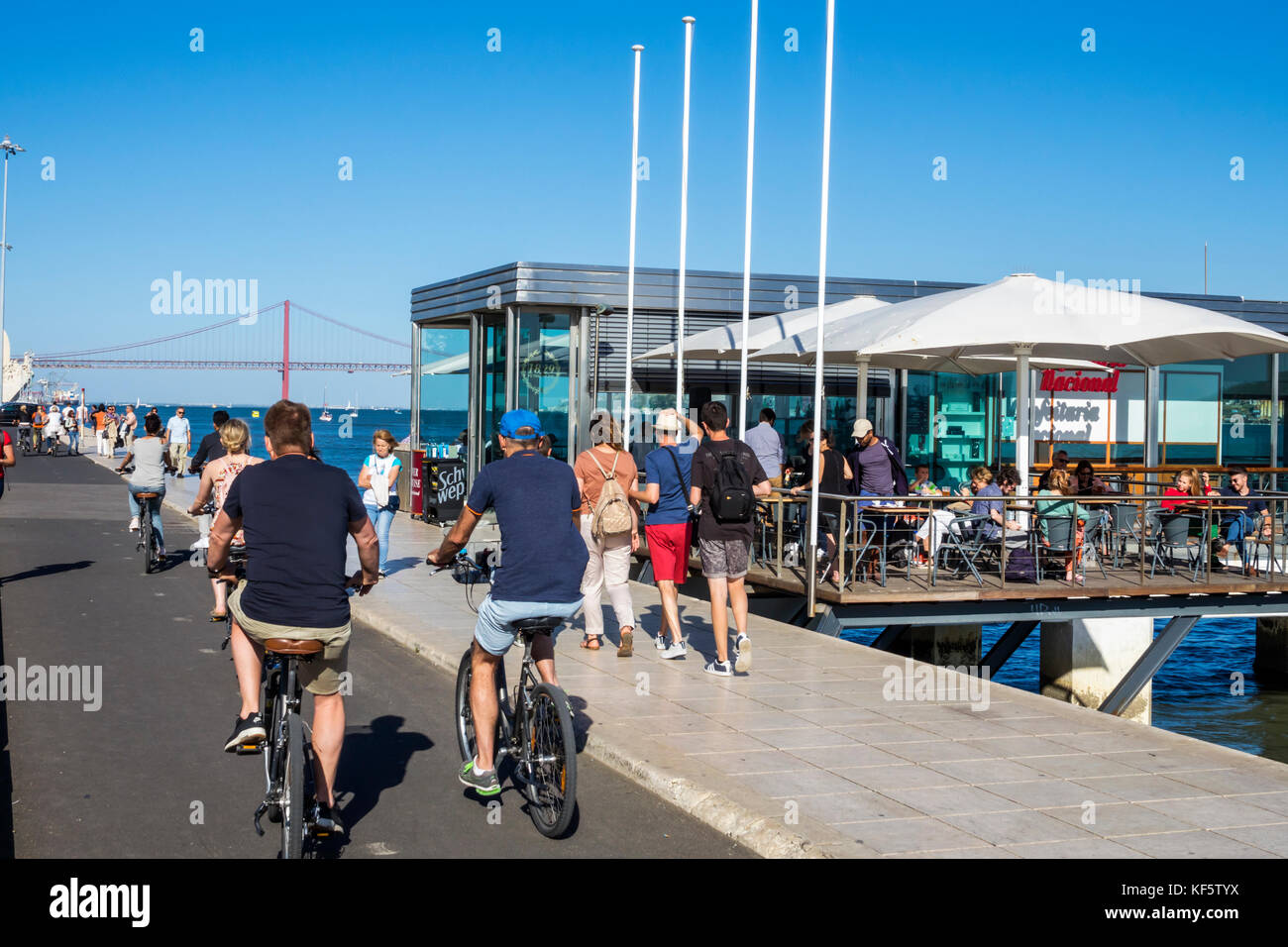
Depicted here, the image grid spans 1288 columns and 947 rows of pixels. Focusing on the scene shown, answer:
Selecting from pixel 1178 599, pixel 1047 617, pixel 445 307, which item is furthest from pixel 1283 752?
pixel 445 307

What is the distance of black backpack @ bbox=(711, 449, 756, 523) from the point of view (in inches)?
343

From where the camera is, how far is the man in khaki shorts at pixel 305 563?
16.4 feet

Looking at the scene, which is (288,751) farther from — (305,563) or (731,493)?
(731,493)

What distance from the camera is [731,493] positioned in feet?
28.6

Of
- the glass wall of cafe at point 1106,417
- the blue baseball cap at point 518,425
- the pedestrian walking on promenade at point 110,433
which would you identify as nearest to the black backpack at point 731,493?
the blue baseball cap at point 518,425

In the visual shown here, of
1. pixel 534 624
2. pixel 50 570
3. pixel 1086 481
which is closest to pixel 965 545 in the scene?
pixel 1086 481

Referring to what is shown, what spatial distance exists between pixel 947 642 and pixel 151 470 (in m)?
9.88

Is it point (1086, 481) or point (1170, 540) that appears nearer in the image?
point (1170, 540)

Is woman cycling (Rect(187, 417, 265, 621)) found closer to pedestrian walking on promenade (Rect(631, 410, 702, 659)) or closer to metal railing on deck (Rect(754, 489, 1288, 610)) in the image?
pedestrian walking on promenade (Rect(631, 410, 702, 659))

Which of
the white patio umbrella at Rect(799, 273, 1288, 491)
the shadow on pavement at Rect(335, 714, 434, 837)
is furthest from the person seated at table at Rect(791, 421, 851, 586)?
the shadow on pavement at Rect(335, 714, 434, 837)

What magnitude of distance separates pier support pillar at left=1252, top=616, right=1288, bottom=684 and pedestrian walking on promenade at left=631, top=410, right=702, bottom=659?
1224cm

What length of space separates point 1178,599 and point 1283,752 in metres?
3.10

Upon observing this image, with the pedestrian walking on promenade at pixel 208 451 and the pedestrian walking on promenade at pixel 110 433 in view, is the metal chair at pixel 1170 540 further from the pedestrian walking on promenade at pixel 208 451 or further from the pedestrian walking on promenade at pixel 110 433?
the pedestrian walking on promenade at pixel 110 433
